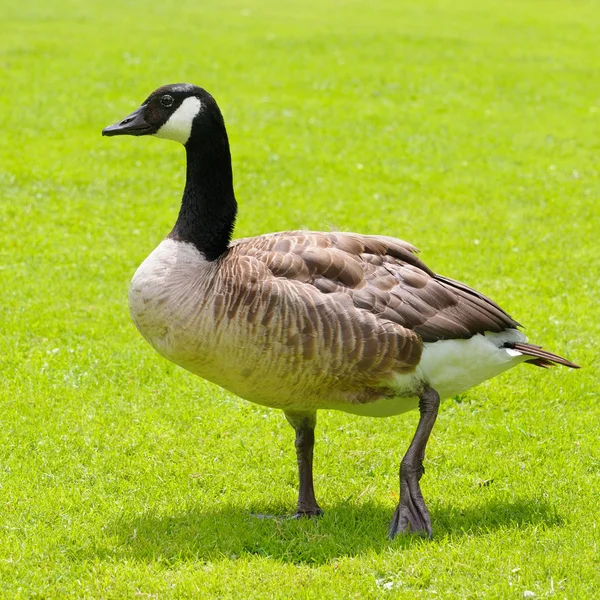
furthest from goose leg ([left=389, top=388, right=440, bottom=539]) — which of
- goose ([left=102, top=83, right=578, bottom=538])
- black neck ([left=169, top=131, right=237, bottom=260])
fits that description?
black neck ([left=169, top=131, right=237, bottom=260])

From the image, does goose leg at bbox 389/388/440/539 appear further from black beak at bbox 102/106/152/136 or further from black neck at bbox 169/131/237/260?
black beak at bbox 102/106/152/136

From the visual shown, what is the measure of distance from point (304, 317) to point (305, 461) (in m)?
1.26

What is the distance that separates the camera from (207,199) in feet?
20.7

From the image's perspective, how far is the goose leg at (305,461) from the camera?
6469mm

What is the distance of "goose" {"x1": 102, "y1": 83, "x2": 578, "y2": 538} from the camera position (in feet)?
19.0

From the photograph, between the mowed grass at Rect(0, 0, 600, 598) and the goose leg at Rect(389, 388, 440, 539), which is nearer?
the mowed grass at Rect(0, 0, 600, 598)

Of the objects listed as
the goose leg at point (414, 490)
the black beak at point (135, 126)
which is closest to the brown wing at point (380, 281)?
the goose leg at point (414, 490)

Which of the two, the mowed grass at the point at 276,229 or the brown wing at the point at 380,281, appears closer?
the mowed grass at the point at 276,229

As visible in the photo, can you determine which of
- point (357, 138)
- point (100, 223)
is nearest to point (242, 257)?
point (100, 223)

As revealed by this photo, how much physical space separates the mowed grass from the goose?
67cm

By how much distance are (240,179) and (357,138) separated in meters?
3.21

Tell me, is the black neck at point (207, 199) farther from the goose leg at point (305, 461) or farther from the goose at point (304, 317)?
the goose leg at point (305, 461)

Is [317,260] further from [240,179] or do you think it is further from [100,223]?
[240,179]

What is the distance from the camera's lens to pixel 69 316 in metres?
9.95
